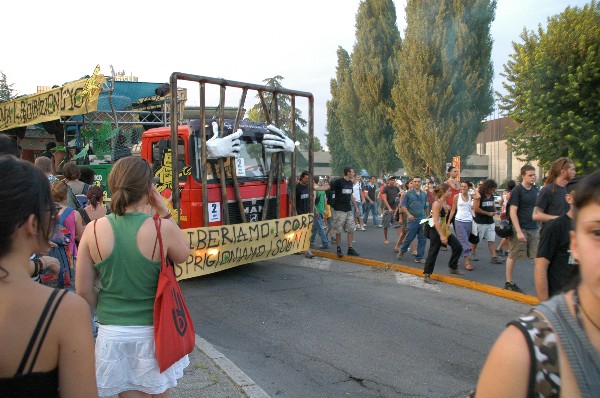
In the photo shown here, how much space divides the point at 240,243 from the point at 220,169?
1.28 m

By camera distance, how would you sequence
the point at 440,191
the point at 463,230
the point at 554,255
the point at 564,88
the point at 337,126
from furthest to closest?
1. the point at 337,126
2. the point at 564,88
3. the point at 463,230
4. the point at 440,191
5. the point at 554,255

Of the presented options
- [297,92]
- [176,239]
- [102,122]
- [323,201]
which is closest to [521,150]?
[323,201]

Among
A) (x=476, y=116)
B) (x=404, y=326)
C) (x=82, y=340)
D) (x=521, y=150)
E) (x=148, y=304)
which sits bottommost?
(x=404, y=326)

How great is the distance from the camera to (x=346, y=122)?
43.1 meters

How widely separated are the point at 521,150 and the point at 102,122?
1683cm

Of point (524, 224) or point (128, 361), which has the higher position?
point (524, 224)

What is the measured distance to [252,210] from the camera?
8938mm

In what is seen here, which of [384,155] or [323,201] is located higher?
[384,155]

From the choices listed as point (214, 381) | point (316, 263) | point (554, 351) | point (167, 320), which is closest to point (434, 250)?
point (316, 263)

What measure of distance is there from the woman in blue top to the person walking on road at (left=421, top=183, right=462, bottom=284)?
6.36 metres

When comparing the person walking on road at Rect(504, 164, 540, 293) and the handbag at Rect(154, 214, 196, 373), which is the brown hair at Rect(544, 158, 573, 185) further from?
the handbag at Rect(154, 214, 196, 373)

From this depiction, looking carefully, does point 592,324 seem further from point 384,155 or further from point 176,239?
point 384,155

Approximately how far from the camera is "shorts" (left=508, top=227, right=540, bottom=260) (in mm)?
7570

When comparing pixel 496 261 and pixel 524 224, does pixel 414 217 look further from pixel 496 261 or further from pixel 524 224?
pixel 524 224
